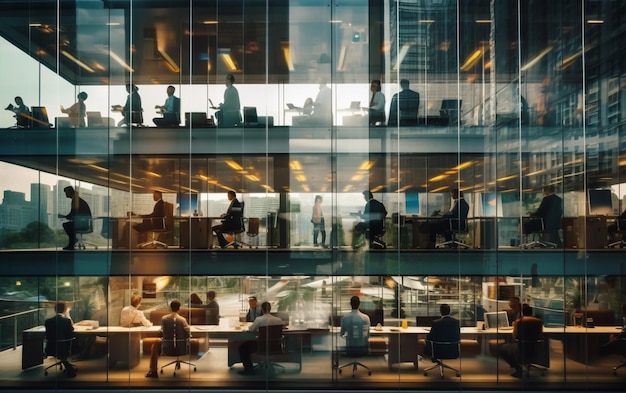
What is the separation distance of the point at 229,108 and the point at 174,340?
5600 millimetres

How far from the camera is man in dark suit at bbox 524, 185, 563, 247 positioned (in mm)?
12500

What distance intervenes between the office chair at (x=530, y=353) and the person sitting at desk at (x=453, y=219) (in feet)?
9.70

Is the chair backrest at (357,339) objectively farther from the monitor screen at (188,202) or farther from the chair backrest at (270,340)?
the monitor screen at (188,202)

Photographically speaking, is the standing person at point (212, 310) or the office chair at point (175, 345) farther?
the standing person at point (212, 310)

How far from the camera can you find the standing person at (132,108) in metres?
12.9

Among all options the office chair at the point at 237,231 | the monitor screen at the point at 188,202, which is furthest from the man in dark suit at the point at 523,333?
the monitor screen at the point at 188,202

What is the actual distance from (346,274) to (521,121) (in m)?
5.49

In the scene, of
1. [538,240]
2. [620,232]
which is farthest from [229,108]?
[620,232]

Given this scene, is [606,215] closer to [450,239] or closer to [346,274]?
[450,239]

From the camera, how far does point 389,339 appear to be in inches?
484

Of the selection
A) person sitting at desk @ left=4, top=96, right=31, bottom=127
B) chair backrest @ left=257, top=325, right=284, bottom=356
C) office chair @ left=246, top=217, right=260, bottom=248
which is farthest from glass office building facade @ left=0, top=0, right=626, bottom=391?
chair backrest @ left=257, top=325, right=284, bottom=356

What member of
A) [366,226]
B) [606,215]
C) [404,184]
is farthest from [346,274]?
[606,215]

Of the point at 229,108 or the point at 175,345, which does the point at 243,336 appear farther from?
the point at 229,108

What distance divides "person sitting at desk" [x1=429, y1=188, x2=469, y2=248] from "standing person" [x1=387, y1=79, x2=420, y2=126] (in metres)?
2.02
